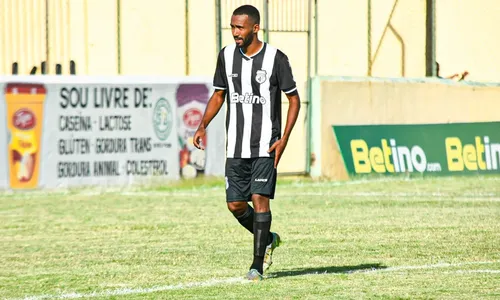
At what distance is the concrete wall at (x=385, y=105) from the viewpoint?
23.9 metres

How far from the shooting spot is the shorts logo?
2159 centimetres

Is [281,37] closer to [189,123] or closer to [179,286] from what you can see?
[189,123]

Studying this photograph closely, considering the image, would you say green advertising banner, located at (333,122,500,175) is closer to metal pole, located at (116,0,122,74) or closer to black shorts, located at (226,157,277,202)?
metal pole, located at (116,0,122,74)

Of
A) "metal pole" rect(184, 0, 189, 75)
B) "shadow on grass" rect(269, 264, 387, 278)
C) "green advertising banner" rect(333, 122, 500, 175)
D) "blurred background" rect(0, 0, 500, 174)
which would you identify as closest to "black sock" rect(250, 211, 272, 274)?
"shadow on grass" rect(269, 264, 387, 278)

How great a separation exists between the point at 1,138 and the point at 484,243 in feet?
34.1

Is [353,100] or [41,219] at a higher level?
[353,100]

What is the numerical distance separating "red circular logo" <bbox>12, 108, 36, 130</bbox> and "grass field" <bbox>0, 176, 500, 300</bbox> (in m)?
1.16

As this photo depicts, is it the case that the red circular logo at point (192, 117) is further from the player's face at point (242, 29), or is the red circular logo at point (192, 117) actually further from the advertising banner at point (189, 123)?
the player's face at point (242, 29)

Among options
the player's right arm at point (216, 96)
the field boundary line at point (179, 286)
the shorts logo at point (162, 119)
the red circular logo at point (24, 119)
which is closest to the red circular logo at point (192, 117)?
the shorts logo at point (162, 119)

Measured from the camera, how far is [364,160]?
23.5m

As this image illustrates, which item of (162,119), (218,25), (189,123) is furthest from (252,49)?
(218,25)

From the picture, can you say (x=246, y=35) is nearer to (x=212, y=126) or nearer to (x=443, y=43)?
(x=212, y=126)

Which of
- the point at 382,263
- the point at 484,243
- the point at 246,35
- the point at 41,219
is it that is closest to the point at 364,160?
the point at 41,219

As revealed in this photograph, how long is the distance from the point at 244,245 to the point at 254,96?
131 inches
